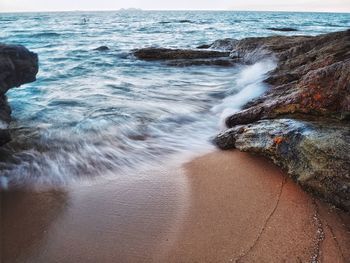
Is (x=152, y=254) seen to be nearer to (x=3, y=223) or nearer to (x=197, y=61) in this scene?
(x=3, y=223)

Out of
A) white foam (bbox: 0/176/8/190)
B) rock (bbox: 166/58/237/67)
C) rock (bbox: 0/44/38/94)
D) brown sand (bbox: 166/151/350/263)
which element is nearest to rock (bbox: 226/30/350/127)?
brown sand (bbox: 166/151/350/263)

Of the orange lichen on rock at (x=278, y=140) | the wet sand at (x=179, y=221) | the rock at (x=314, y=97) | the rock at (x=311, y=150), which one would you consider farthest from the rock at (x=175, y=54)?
the wet sand at (x=179, y=221)

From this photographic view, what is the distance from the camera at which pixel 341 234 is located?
7.52ft

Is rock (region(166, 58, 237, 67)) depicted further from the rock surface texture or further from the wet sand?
the wet sand

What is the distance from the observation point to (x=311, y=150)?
2.91m

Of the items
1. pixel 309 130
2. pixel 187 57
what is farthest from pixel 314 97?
pixel 187 57

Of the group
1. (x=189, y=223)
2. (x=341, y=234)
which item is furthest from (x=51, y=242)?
(x=341, y=234)

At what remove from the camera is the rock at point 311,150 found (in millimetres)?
2658

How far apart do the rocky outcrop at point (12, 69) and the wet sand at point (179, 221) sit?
213 cm

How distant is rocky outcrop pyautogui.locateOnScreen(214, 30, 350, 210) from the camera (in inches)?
107

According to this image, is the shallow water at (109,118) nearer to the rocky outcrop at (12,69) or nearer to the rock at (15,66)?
the rocky outcrop at (12,69)

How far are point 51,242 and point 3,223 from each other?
55 centimetres

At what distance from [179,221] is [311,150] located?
1.41m

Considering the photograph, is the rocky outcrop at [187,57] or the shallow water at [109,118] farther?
the rocky outcrop at [187,57]
